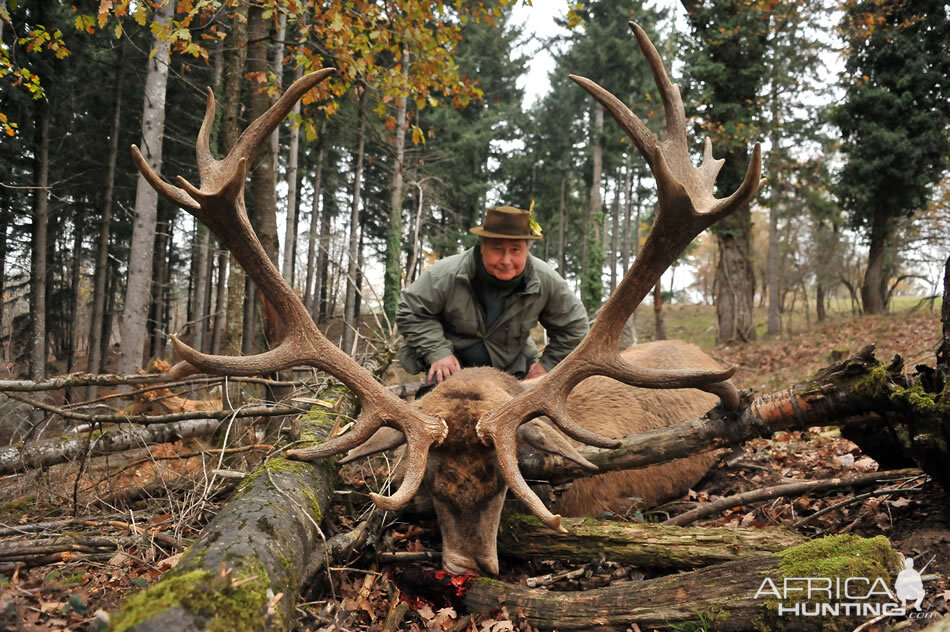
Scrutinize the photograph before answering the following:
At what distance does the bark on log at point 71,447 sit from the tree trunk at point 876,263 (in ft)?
71.2

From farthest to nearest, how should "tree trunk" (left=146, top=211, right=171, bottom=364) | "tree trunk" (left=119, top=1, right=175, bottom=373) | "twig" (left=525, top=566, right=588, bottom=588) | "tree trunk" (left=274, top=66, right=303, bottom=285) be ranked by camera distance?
"tree trunk" (left=146, top=211, right=171, bottom=364), "tree trunk" (left=274, top=66, right=303, bottom=285), "tree trunk" (left=119, top=1, right=175, bottom=373), "twig" (left=525, top=566, right=588, bottom=588)

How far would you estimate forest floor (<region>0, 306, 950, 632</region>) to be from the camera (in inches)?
105

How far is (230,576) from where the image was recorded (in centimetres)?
217

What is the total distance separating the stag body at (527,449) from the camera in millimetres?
3529

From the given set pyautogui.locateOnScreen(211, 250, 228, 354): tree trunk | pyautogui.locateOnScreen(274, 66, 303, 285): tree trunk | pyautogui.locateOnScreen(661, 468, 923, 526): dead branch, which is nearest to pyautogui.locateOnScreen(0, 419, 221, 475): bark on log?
pyautogui.locateOnScreen(661, 468, 923, 526): dead branch

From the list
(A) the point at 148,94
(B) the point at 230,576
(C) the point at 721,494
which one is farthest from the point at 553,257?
(B) the point at 230,576

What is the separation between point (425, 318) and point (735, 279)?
43.1ft

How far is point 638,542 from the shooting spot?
3.33 m

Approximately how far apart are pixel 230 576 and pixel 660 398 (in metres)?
4.20

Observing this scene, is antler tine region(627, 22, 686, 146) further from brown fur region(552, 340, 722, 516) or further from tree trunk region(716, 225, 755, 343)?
tree trunk region(716, 225, 755, 343)

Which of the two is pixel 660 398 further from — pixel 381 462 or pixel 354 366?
pixel 354 366

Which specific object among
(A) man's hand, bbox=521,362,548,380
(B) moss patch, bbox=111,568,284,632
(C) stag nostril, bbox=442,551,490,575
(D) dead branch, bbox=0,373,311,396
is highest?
(A) man's hand, bbox=521,362,548,380

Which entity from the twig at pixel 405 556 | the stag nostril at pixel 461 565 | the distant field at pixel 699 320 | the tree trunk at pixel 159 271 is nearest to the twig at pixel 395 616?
the stag nostril at pixel 461 565

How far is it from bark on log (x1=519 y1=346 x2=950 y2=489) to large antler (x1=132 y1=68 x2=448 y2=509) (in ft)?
3.12
